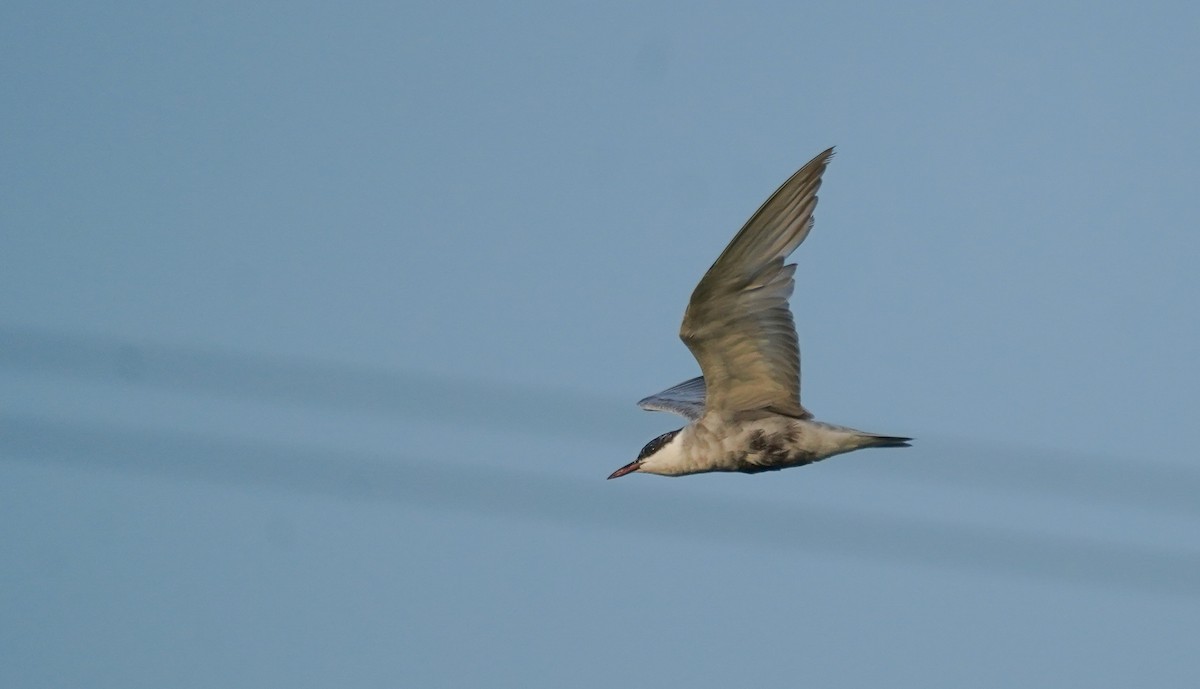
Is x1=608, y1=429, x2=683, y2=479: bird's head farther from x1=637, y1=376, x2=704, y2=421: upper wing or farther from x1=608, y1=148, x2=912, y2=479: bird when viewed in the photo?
x1=637, y1=376, x2=704, y2=421: upper wing

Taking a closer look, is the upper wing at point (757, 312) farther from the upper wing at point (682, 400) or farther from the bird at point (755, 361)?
the upper wing at point (682, 400)

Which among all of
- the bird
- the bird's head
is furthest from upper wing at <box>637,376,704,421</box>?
the bird

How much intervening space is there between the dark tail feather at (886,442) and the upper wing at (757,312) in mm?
906

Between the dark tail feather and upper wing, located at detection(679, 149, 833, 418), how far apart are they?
2.97ft

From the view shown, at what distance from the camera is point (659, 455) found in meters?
15.0

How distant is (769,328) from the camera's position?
13.8 m

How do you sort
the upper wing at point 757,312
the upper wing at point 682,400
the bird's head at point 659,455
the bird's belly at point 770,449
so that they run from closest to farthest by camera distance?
the upper wing at point 757,312 → the bird's belly at point 770,449 → the bird's head at point 659,455 → the upper wing at point 682,400

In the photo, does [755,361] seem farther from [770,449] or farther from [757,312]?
[770,449]

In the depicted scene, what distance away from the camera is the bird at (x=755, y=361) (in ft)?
43.8

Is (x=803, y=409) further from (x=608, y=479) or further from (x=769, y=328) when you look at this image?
(x=608, y=479)

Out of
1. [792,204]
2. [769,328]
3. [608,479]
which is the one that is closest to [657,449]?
[608,479]

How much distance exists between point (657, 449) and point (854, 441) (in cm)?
219

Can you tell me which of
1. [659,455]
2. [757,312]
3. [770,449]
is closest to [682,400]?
[659,455]

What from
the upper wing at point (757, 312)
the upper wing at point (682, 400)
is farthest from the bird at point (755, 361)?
the upper wing at point (682, 400)
